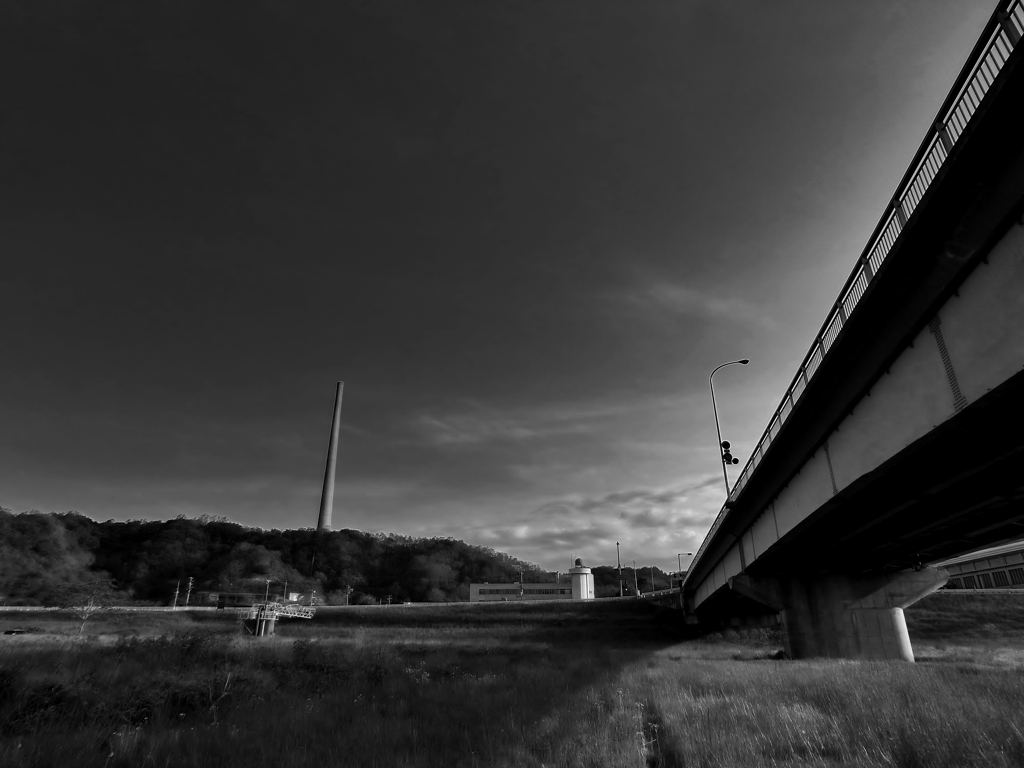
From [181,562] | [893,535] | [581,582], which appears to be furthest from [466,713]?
[181,562]

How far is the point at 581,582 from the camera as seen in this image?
129875mm

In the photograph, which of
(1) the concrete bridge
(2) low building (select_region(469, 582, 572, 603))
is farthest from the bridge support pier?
(2) low building (select_region(469, 582, 572, 603))

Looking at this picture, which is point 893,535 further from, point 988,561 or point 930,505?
point 988,561

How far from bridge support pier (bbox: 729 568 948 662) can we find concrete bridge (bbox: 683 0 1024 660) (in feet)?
16.0

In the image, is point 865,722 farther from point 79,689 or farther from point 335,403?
point 335,403

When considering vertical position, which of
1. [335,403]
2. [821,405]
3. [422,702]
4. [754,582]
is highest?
[335,403]

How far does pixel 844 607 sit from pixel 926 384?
100ft

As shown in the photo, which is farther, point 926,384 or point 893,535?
point 893,535

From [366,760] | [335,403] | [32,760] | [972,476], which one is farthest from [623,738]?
[335,403]

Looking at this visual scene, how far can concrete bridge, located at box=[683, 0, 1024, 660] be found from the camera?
10.3 m

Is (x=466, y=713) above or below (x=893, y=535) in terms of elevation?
below

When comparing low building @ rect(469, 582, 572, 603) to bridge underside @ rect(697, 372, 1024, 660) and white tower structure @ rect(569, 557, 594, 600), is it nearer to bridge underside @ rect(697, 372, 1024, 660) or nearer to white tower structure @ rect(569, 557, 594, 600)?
white tower structure @ rect(569, 557, 594, 600)

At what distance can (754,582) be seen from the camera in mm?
37406

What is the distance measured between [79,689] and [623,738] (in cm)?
1358
